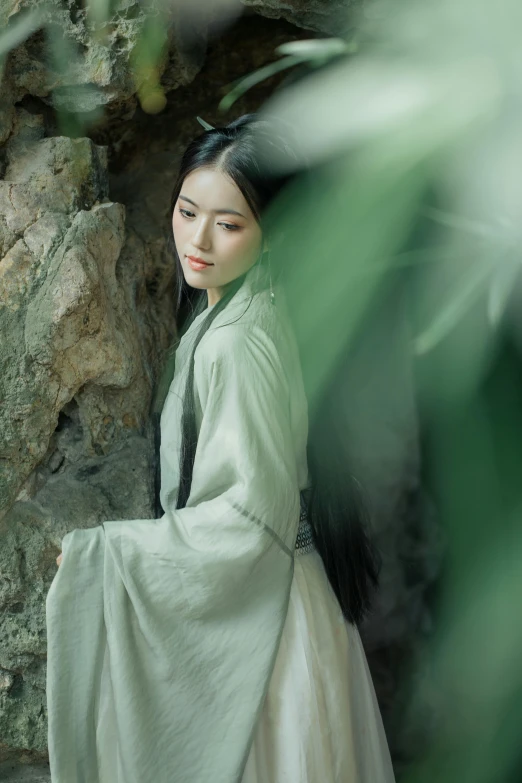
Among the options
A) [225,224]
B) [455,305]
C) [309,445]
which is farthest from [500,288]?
[309,445]

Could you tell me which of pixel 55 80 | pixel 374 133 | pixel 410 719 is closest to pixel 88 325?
pixel 55 80

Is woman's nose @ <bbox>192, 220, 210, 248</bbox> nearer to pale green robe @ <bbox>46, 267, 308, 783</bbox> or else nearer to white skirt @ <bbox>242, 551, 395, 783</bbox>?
pale green robe @ <bbox>46, 267, 308, 783</bbox>

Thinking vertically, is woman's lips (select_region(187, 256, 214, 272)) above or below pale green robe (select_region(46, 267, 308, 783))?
above

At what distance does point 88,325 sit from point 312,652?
2.42ft

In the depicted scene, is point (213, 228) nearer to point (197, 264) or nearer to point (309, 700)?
point (197, 264)

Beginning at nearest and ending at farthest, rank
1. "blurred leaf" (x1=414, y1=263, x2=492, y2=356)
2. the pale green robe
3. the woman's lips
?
"blurred leaf" (x1=414, y1=263, x2=492, y2=356) < the pale green robe < the woman's lips

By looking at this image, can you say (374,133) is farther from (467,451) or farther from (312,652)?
(312,652)

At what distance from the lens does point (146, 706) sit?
4.48 feet

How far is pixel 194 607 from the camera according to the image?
137 centimetres

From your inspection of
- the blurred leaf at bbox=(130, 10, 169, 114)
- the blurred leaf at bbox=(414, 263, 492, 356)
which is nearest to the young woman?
the blurred leaf at bbox=(130, 10, 169, 114)

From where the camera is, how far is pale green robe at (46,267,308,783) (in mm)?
1337

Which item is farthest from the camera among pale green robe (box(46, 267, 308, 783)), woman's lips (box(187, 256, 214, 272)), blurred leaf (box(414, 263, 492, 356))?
woman's lips (box(187, 256, 214, 272))

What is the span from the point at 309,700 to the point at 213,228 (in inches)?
33.3

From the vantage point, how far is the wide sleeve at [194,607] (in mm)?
1337
